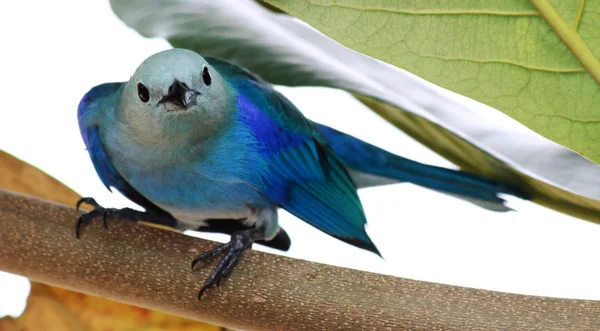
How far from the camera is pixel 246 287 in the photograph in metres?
0.97

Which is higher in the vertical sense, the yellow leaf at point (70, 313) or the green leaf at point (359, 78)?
the green leaf at point (359, 78)

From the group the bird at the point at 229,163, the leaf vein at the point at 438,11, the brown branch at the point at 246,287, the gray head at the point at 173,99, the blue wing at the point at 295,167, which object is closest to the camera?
the leaf vein at the point at 438,11

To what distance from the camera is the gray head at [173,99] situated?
0.96 metres

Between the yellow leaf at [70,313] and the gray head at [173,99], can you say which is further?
the yellow leaf at [70,313]

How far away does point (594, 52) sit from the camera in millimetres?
734

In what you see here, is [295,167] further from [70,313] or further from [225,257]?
[70,313]

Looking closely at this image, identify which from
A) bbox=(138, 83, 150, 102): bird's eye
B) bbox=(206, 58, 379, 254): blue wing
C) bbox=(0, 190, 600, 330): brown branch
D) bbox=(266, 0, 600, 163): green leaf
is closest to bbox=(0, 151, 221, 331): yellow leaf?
bbox=(0, 190, 600, 330): brown branch

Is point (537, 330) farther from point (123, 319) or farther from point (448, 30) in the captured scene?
point (123, 319)

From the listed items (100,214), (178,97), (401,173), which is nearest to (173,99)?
(178,97)

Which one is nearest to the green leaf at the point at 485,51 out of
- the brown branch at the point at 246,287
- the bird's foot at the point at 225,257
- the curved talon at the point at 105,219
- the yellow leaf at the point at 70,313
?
the brown branch at the point at 246,287

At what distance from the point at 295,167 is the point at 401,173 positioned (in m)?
0.24

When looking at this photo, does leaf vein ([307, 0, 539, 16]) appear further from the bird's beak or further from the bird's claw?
the bird's claw

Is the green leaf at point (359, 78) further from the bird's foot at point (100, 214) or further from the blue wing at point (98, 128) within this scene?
the bird's foot at point (100, 214)

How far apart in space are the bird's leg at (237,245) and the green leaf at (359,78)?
252 millimetres
